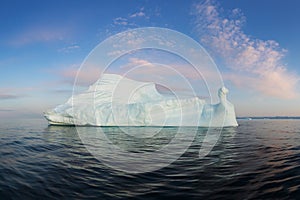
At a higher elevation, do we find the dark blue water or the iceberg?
the iceberg

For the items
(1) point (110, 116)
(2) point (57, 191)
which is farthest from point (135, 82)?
(2) point (57, 191)

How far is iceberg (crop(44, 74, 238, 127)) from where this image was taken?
98.1 ft

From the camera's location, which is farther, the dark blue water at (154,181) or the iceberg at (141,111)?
the iceberg at (141,111)

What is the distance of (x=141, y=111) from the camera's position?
1165 inches

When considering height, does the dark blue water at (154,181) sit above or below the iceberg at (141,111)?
below

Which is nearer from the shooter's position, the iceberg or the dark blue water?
the dark blue water

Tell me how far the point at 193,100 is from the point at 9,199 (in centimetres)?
2666

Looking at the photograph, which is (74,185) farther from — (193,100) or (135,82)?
(135,82)

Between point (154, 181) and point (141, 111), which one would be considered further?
point (141, 111)

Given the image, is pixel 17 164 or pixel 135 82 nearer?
pixel 17 164

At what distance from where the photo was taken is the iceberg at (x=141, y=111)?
2989 cm

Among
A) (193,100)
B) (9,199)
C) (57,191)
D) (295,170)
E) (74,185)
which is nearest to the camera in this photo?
(9,199)

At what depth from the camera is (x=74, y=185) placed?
18.8 feet

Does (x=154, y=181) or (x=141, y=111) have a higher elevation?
(x=141, y=111)
